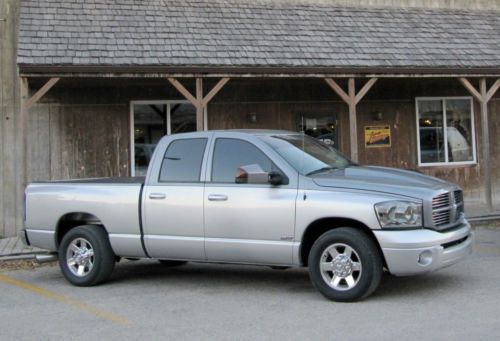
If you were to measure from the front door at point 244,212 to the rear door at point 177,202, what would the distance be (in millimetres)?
147

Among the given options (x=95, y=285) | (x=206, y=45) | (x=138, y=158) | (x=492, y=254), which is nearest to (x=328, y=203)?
(x=95, y=285)

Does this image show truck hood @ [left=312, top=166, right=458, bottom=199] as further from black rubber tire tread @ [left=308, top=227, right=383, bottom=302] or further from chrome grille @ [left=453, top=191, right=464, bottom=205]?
black rubber tire tread @ [left=308, top=227, right=383, bottom=302]

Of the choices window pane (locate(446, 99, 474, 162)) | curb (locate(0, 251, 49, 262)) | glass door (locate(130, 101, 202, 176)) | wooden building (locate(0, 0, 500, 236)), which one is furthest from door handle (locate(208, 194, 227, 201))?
window pane (locate(446, 99, 474, 162))

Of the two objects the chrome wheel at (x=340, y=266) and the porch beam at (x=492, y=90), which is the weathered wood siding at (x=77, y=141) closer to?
the chrome wheel at (x=340, y=266)

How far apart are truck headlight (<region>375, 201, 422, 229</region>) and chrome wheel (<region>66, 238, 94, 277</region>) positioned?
3.64m

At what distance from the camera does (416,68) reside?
1227cm

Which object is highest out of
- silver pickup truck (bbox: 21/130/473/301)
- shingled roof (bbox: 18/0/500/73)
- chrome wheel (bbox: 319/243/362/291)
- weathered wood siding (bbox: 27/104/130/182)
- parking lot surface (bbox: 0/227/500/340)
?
shingled roof (bbox: 18/0/500/73)

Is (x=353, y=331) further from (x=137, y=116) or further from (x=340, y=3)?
(x=340, y=3)

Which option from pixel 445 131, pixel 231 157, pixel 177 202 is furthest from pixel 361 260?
pixel 445 131

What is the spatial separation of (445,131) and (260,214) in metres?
9.40

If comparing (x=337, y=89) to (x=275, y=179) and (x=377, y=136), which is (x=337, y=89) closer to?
(x=377, y=136)

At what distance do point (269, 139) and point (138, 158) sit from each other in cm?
653

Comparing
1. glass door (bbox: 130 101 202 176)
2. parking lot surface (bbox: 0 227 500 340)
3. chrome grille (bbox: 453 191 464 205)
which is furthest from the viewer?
glass door (bbox: 130 101 202 176)

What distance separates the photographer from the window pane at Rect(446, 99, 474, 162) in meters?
14.7
